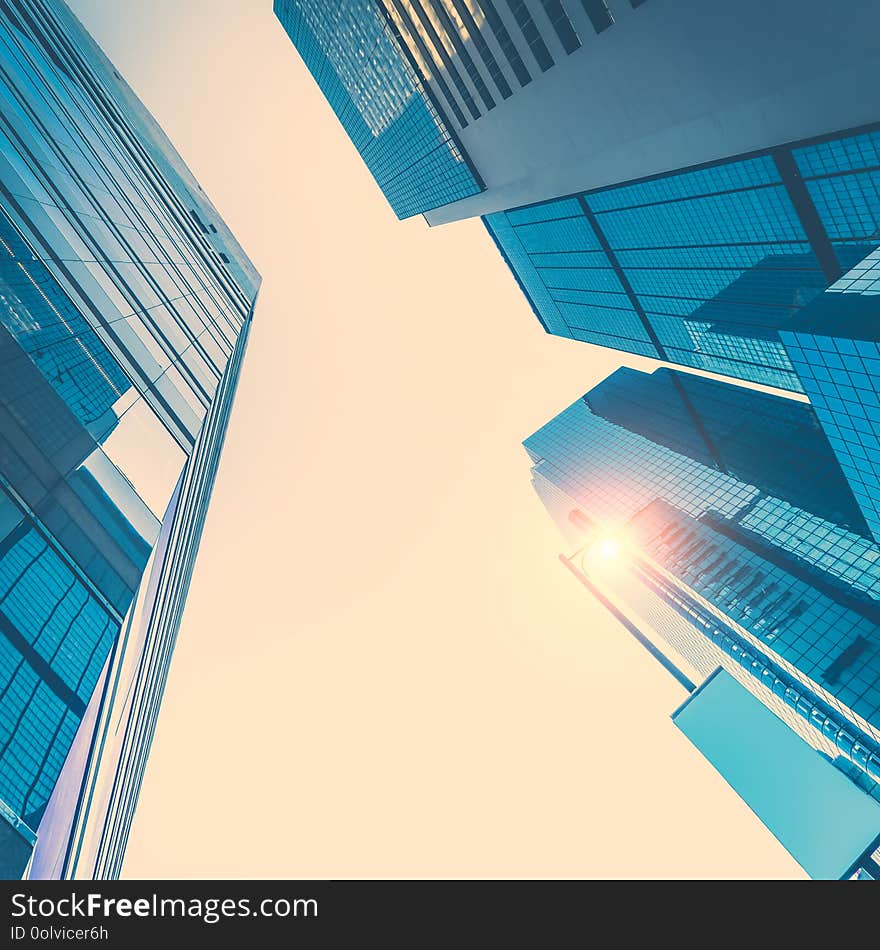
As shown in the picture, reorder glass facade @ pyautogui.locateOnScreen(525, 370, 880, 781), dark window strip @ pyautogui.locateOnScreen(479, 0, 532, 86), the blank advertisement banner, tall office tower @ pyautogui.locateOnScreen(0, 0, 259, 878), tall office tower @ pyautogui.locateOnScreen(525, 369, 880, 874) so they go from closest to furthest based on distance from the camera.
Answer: tall office tower @ pyautogui.locateOnScreen(0, 0, 259, 878) → dark window strip @ pyautogui.locateOnScreen(479, 0, 532, 86) → tall office tower @ pyautogui.locateOnScreen(525, 369, 880, 874) → glass facade @ pyautogui.locateOnScreen(525, 370, 880, 781) → the blank advertisement banner

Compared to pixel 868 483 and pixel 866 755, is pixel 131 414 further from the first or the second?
pixel 866 755

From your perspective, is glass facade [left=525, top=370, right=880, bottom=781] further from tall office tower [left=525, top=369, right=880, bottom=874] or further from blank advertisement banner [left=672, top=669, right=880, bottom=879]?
blank advertisement banner [left=672, top=669, right=880, bottom=879]

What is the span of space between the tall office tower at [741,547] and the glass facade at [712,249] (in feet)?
77.6

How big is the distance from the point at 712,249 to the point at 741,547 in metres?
49.7

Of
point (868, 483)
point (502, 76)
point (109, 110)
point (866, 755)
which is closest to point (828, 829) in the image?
point (866, 755)

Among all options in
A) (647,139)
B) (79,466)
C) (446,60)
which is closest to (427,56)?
(446,60)

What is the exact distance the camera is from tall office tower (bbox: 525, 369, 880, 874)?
7294 cm

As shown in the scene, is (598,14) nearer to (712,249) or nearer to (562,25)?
(562,25)

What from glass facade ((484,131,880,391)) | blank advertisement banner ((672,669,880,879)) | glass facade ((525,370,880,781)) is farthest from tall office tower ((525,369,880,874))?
glass facade ((484,131,880,391))

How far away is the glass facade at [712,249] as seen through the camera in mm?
50750

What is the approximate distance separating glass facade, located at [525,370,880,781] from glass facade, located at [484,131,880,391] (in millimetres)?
23830
